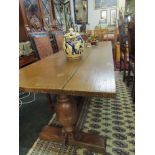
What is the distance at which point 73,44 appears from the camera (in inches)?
60.0

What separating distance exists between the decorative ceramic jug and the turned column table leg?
1.74 feet

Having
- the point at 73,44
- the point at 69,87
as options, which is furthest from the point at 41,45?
the point at 69,87

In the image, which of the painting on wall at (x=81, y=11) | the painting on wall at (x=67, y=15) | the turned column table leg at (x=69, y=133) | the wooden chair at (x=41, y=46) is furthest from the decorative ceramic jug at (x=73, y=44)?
the painting on wall at (x=81, y=11)

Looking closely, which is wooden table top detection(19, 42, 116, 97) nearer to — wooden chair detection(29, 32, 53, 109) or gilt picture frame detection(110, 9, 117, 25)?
wooden chair detection(29, 32, 53, 109)

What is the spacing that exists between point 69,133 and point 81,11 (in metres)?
4.44

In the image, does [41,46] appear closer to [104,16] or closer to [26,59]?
[26,59]

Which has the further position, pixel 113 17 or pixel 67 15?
pixel 113 17

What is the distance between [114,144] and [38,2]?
8.33 feet

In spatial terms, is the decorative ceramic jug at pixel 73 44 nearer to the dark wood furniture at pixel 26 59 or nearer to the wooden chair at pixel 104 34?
the dark wood furniture at pixel 26 59

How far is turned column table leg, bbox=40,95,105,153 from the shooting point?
46.7 inches

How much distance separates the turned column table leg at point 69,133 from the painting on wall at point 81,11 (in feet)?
13.8

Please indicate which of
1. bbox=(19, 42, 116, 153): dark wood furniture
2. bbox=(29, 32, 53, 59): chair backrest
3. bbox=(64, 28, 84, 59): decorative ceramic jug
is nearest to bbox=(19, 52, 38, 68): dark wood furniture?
bbox=(29, 32, 53, 59): chair backrest
